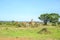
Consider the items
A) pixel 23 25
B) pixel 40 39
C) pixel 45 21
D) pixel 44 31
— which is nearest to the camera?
pixel 40 39

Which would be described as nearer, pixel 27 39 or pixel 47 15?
pixel 27 39

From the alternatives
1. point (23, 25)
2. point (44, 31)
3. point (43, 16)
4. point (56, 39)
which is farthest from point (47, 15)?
point (56, 39)

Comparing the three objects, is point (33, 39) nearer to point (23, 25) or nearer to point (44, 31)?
point (44, 31)

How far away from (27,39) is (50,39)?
235 cm

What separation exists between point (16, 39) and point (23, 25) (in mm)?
19687

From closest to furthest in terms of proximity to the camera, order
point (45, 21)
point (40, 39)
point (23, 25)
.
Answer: point (40, 39) < point (23, 25) < point (45, 21)

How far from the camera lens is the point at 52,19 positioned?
59938 millimetres

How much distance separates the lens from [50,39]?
1669 cm

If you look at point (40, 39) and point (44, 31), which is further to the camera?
point (44, 31)

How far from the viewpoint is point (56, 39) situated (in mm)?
16844

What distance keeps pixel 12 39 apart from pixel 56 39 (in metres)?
4.52

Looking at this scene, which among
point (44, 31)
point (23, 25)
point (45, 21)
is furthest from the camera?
point (45, 21)

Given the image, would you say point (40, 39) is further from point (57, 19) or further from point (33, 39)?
point (57, 19)

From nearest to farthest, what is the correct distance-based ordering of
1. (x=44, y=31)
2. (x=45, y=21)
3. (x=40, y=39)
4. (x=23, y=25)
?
(x=40, y=39)
(x=44, y=31)
(x=23, y=25)
(x=45, y=21)
